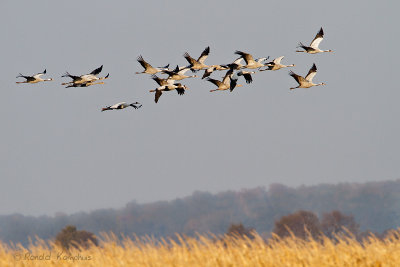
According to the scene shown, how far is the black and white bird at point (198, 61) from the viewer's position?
93.2ft

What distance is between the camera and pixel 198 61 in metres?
29.0

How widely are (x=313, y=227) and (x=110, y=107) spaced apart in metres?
61.9

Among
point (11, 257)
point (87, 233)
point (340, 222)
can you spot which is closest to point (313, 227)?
point (340, 222)

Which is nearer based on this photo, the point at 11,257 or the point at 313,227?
the point at 11,257

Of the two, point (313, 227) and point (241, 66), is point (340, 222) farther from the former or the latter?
point (241, 66)

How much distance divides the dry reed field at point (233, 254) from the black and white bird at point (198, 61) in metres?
10.9

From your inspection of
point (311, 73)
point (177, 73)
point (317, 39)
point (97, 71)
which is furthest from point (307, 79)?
point (97, 71)

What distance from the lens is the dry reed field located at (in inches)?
672

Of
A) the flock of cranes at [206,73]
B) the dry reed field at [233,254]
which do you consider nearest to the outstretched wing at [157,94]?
the flock of cranes at [206,73]

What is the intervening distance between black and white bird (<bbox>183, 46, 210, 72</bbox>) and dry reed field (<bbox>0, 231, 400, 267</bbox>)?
10936 mm

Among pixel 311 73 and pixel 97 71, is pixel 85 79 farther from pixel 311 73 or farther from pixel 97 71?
pixel 311 73

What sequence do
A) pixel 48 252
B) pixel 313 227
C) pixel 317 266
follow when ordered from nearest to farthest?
pixel 317 266
pixel 48 252
pixel 313 227

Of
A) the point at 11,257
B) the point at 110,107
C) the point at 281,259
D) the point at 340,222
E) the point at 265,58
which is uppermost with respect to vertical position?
the point at 265,58

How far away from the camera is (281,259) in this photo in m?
17.4
